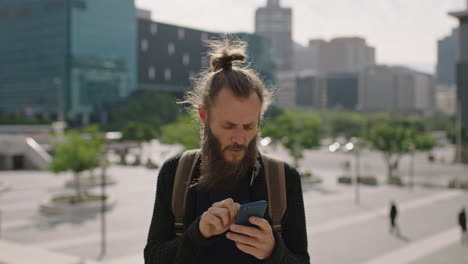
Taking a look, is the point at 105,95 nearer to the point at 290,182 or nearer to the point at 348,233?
the point at 348,233

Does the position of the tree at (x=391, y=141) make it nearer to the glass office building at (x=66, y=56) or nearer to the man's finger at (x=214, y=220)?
the man's finger at (x=214, y=220)

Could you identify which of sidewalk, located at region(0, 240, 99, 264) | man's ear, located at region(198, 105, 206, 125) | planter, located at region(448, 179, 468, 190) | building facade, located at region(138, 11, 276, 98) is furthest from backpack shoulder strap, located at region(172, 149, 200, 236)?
building facade, located at region(138, 11, 276, 98)

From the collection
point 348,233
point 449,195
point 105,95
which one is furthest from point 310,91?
point 348,233

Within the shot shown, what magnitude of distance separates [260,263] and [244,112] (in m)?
0.73

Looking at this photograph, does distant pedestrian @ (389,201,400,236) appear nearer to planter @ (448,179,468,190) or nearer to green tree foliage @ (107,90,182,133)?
planter @ (448,179,468,190)

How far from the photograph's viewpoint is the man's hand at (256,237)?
2.16 m

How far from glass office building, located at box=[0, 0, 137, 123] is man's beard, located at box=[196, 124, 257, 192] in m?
81.1

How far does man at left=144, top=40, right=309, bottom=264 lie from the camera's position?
244 cm

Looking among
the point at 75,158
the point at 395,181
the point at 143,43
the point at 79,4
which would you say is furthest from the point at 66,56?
the point at 395,181

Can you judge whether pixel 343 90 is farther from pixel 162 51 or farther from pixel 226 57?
pixel 226 57

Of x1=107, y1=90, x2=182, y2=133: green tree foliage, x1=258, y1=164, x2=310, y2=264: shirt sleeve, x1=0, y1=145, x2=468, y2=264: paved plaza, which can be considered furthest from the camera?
x1=107, y1=90, x2=182, y2=133: green tree foliage

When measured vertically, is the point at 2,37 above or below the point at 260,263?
above

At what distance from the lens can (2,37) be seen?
9256 cm

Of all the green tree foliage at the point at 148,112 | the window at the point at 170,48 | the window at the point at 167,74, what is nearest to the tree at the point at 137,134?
the green tree foliage at the point at 148,112
